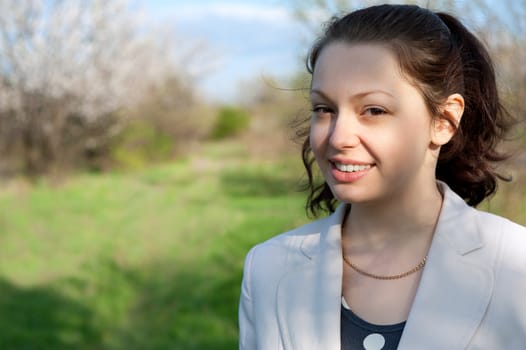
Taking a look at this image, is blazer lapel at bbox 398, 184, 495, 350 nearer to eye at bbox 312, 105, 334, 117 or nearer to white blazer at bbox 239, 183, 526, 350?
white blazer at bbox 239, 183, 526, 350

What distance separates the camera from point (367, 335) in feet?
5.34

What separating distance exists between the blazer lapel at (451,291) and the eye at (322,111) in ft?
1.16

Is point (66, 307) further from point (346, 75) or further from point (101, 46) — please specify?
point (101, 46)

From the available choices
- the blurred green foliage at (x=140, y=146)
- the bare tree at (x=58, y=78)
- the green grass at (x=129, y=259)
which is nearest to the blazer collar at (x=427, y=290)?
the green grass at (x=129, y=259)

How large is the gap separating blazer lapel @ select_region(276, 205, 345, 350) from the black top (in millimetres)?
27

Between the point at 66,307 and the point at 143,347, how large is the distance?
1.08 metres

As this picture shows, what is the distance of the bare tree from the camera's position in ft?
46.2

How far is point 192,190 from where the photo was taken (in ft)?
45.3

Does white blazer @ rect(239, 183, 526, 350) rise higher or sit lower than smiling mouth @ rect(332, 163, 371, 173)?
lower

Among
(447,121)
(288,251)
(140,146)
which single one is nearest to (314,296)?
(288,251)

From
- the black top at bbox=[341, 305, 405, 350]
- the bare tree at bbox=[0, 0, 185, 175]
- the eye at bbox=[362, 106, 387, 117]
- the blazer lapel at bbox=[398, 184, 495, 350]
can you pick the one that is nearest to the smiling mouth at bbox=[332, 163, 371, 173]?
the eye at bbox=[362, 106, 387, 117]

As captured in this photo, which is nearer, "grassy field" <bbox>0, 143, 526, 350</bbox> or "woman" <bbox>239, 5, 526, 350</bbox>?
"woman" <bbox>239, 5, 526, 350</bbox>

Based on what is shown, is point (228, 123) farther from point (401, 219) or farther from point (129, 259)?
A: point (401, 219)

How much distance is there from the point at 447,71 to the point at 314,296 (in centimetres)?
61
